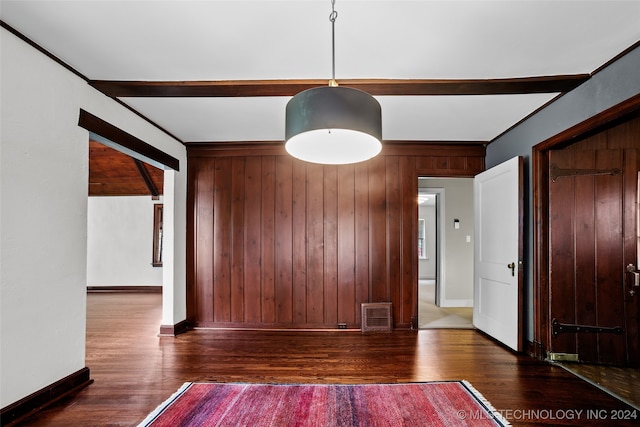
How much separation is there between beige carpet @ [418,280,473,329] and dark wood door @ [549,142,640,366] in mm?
1437

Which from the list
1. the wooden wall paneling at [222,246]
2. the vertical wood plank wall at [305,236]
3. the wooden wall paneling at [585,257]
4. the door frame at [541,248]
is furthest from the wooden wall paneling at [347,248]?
the wooden wall paneling at [585,257]

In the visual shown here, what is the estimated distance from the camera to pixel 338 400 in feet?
7.97

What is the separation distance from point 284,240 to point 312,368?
181cm

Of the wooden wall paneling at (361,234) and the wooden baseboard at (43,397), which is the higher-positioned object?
the wooden wall paneling at (361,234)

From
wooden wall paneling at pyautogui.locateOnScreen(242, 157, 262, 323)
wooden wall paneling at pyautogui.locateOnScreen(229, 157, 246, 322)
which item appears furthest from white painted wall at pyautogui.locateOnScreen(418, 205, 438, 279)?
wooden wall paneling at pyautogui.locateOnScreen(229, 157, 246, 322)

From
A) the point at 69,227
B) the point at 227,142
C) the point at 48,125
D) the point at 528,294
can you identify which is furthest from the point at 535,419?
the point at 227,142

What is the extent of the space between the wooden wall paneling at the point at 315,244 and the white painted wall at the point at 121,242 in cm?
508

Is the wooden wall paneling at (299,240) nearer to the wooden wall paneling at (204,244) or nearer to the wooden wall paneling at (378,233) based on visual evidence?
the wooden wall paneling at (378,233)

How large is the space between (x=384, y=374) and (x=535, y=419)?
111cm

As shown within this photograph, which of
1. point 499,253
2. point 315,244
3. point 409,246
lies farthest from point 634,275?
point 315,244

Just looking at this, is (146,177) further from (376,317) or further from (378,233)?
(376,317)

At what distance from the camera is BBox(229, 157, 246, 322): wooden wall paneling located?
176 inches

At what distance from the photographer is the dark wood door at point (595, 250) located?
10.0ft

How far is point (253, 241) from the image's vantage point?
448 cm
